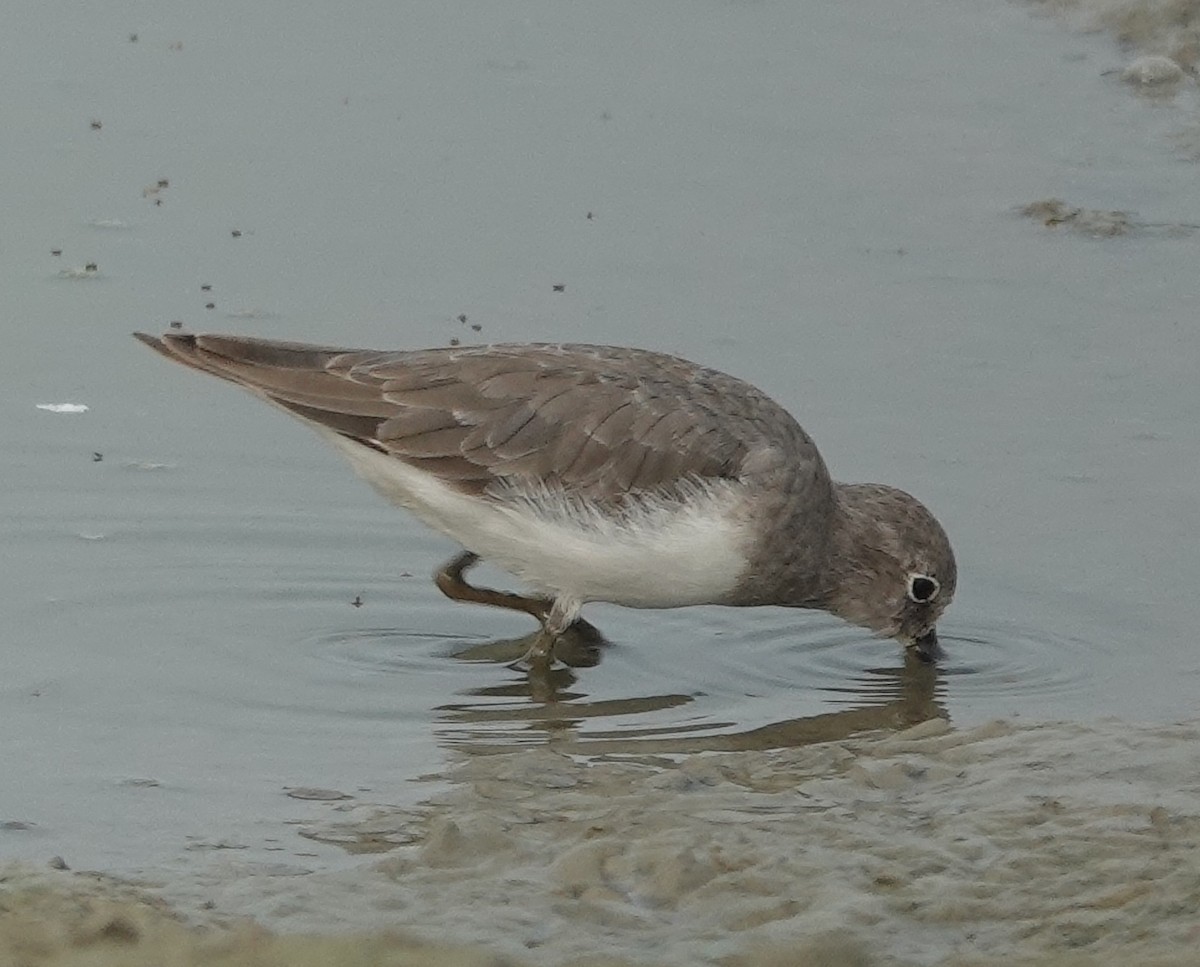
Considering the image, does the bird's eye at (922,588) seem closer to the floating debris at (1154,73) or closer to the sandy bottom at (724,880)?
the sandy bottom at (724,880)

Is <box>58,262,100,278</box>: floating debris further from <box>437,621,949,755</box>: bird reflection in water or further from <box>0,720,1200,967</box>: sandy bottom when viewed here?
<box>0,720,1200,967</box>: sandy bottom

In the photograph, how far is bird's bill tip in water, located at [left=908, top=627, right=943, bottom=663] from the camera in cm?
870

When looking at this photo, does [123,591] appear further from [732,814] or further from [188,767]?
[732,814]

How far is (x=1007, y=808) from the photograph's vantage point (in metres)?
6.32

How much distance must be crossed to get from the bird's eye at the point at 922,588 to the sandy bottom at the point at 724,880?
175 centimetres

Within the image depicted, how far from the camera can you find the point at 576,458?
332 inches

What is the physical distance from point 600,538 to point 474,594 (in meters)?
0.66

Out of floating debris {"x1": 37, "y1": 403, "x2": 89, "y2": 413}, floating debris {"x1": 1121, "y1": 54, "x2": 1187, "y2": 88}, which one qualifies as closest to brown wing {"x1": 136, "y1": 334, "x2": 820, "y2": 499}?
floating debris {"x1": 37, "y1": 403, "x2": 89, "y2": 413}

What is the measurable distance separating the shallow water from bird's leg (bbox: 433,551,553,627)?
0.11 meters

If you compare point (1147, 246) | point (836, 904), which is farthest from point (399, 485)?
point (1147, 246)

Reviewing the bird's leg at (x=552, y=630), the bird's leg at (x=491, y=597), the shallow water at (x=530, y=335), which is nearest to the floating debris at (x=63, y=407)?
the shallow water at (x=530, y=335)

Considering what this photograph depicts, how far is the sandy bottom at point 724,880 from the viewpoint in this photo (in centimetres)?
526

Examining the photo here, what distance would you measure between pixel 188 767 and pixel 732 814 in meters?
1.69

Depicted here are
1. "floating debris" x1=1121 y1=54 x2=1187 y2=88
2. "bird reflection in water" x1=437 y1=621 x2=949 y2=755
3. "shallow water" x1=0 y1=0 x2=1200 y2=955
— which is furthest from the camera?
"floating debris" x1=1121 y1=54 x2=1187 y2=88
